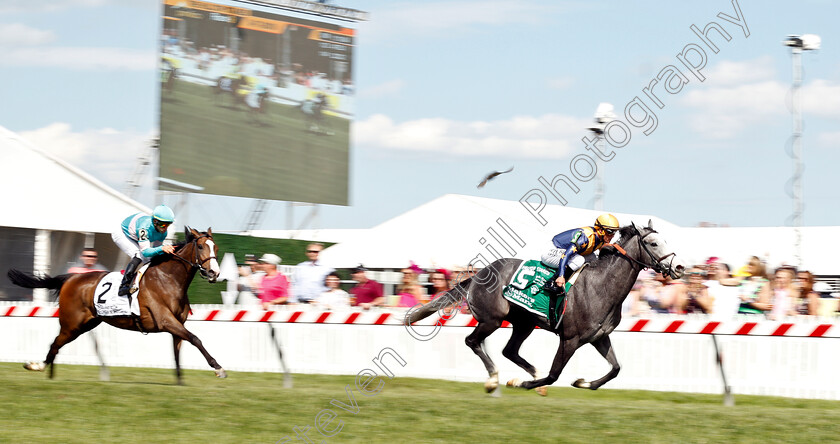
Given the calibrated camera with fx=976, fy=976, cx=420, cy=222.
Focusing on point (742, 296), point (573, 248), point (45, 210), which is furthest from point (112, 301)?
point (45, 210)

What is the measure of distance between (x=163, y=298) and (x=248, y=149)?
48.1ft

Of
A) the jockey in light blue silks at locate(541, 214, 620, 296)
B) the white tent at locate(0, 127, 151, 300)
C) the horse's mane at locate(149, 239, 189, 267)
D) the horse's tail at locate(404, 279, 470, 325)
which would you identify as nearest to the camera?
the jockey in light blue silks at locate(541, 214, 620, 296)

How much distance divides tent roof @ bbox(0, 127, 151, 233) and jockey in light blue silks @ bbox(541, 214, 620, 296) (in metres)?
11.5

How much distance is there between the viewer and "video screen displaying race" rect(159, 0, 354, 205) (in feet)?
72.7

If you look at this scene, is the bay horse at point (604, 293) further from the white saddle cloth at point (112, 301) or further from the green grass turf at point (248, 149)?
the green grass turf at point (248, 149)

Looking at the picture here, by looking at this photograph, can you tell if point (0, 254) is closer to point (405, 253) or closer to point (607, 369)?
point (405, 253)

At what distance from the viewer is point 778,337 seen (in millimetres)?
9383

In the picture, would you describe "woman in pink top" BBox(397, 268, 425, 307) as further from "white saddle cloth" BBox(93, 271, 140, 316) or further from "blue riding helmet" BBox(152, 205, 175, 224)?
"white saddle cloth" BBox(93, 271, 140, 316)

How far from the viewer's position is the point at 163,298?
927cm

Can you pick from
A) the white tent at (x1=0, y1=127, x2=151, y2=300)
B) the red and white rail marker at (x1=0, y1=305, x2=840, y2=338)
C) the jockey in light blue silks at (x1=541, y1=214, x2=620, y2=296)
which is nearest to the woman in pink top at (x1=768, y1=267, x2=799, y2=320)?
the red and white rail marker at (x1=0, y1=305, x2=840, y2=338)

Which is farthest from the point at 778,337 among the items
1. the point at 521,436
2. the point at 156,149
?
the point at 156,149

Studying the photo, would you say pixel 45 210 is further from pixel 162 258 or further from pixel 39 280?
pixel 162 258

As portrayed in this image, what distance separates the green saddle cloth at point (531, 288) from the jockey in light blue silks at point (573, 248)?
0.07 metres

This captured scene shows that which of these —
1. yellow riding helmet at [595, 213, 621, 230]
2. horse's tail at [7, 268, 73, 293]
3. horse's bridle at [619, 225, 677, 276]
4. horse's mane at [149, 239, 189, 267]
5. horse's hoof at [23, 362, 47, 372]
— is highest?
yellow riding helmet at [595, 213, 621, 230]
